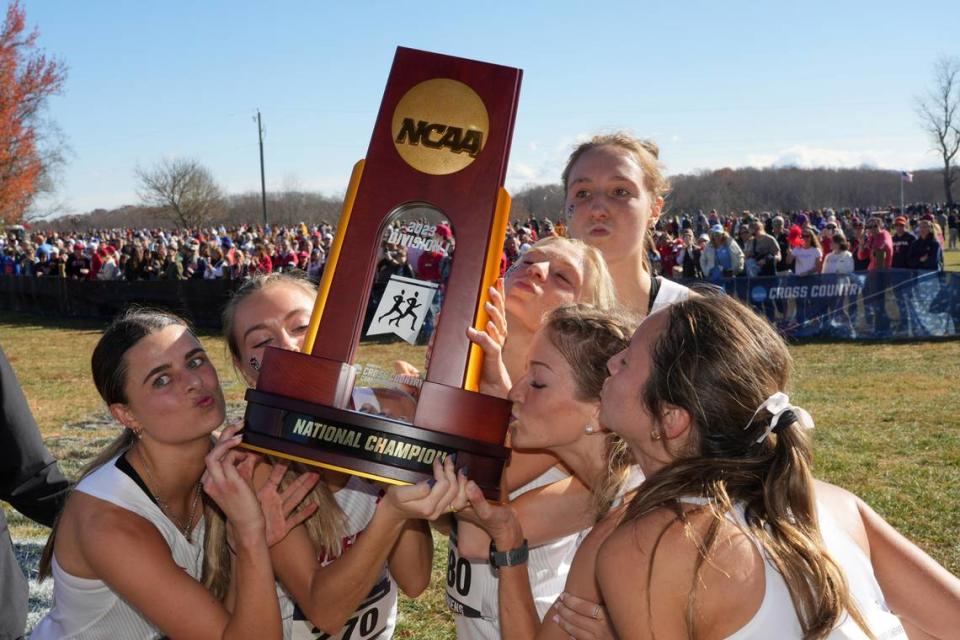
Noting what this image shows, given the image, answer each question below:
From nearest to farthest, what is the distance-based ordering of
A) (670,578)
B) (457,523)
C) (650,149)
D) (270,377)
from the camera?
1. (670,578)
2. (270,377)
3. (457,523)
4. (650,149)

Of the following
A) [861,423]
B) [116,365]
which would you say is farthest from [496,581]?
[861,423]

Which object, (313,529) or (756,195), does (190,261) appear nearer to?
(313,529)

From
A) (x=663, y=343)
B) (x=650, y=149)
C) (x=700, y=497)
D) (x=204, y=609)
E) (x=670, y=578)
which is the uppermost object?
(x=650, y=149)

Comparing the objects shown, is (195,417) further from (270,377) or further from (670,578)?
(670,578)

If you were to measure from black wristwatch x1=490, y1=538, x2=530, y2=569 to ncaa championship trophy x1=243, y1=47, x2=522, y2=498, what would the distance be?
46 centimetres

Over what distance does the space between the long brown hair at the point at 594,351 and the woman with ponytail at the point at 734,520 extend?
0.99 ft

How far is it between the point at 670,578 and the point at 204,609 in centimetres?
124

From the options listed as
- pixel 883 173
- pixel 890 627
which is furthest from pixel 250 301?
pixel 883 173

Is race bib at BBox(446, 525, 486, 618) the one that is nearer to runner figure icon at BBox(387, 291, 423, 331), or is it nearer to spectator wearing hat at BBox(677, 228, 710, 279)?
runner figure icon at BBox(387, 291, 423, 331)

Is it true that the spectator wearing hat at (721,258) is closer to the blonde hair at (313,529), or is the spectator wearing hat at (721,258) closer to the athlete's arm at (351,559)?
the blonde hair at (313,529)

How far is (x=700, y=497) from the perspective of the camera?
1573 mm

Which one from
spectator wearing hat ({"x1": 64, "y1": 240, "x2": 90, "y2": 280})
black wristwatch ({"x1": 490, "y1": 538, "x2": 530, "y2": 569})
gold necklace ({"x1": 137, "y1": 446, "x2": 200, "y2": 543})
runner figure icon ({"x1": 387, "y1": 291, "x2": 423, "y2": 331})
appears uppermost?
spectator wearing hat ({"x1": 64, "y1": 240, "x2": 90, "y2": 280})

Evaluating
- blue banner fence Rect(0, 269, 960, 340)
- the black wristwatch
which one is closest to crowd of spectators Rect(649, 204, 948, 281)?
blue banner fence Rect(0, 269, 960, 340)

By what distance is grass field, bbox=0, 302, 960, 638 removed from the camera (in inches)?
205
